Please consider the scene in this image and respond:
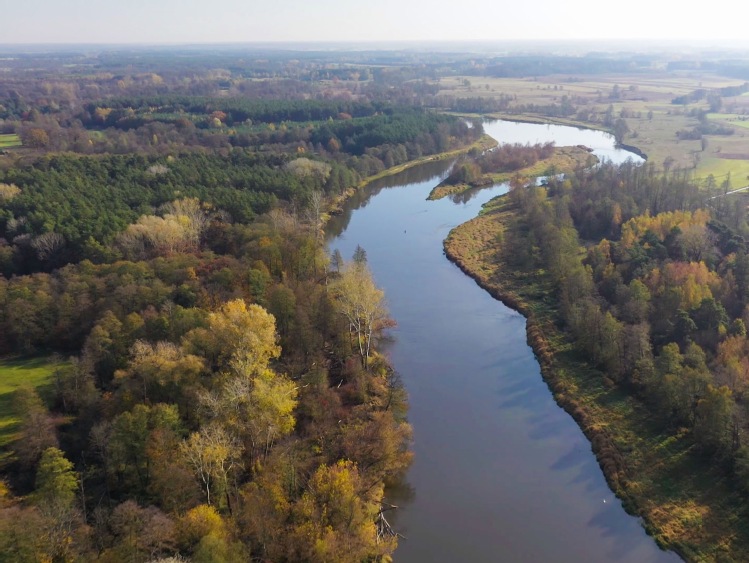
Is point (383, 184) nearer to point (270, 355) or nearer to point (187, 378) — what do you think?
point (270, 355)

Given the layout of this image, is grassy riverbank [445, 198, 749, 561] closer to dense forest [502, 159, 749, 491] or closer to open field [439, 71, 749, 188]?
dense forest [502, 159, 749, 491]

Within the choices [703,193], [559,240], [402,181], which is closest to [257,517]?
[559,240]

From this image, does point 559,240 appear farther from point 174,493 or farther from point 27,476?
point 27,476

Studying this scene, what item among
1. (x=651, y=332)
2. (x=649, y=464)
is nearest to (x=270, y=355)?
(x=649, y=464)

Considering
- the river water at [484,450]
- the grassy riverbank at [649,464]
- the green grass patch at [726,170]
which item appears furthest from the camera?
the green grass patch at [726,170]

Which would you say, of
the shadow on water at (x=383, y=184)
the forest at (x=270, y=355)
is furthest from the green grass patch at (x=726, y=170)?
the shadow on water at (x=383, y=184)

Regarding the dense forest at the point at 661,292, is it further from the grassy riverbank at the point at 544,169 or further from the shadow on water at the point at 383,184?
the shadow on water at the point at 383,184
